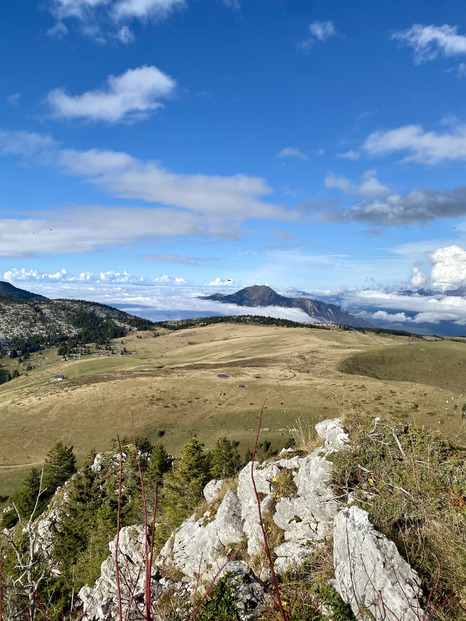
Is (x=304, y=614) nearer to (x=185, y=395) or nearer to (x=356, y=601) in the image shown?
(x=356, y=601)

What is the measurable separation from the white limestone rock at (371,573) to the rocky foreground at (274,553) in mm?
21

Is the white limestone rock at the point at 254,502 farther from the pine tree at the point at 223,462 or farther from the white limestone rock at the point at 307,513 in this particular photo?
the pine tree at the point at 223,462

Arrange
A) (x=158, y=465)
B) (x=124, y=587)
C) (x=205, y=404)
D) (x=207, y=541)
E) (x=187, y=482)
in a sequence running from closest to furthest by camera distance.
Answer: (x=124, y=587) < (x=207, y=541) < (x=187, y=482) < (x=158, y=465) < (x=205, y=404)

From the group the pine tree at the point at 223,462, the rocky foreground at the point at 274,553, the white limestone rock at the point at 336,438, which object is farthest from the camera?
the pine tree at the point at 223,462

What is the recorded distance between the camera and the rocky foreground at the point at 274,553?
25.7ft

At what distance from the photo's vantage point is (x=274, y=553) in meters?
11.6

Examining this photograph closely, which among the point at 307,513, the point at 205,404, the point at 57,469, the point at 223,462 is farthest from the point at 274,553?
the point at 205,404

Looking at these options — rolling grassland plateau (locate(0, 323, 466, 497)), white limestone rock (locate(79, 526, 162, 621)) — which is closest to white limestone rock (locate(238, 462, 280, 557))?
white limestone rock (locate(79, 526, 162, 621))

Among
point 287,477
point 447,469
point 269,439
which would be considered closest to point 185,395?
point 269,439

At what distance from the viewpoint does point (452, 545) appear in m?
8.02

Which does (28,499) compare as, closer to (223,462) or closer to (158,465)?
(158,465)

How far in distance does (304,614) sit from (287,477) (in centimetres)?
715

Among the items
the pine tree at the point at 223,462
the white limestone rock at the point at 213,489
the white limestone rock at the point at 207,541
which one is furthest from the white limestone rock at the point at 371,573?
the pine tree at the point at 223,462

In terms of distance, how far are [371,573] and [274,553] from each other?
4519mm
